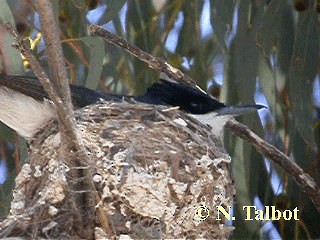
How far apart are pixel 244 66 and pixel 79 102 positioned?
0.82 meters

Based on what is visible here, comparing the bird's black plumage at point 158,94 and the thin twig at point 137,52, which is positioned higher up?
the thin twig at point 137,52

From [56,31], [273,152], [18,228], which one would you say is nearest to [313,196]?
[273,152]

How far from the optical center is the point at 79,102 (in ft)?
15.0

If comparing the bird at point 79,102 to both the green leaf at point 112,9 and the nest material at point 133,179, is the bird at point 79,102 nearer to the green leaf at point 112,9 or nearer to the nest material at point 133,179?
the nest material at point 133,179

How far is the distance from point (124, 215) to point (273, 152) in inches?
32.4

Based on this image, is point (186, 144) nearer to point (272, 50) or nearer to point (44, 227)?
point (44, 227)

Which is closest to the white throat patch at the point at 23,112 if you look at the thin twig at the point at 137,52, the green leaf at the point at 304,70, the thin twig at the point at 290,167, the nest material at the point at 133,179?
the nest material at the point at 133,179

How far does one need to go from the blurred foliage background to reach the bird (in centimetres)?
17

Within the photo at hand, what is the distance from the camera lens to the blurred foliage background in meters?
5.09

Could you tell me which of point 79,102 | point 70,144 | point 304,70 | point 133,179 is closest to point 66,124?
point 70,144

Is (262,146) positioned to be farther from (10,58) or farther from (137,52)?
(10,58)

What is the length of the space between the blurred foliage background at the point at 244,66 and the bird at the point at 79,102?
172 millimetres

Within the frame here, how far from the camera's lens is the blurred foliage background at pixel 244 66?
509 cm

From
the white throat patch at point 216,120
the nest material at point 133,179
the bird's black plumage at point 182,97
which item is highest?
the bird's black plumage at point 182,97
